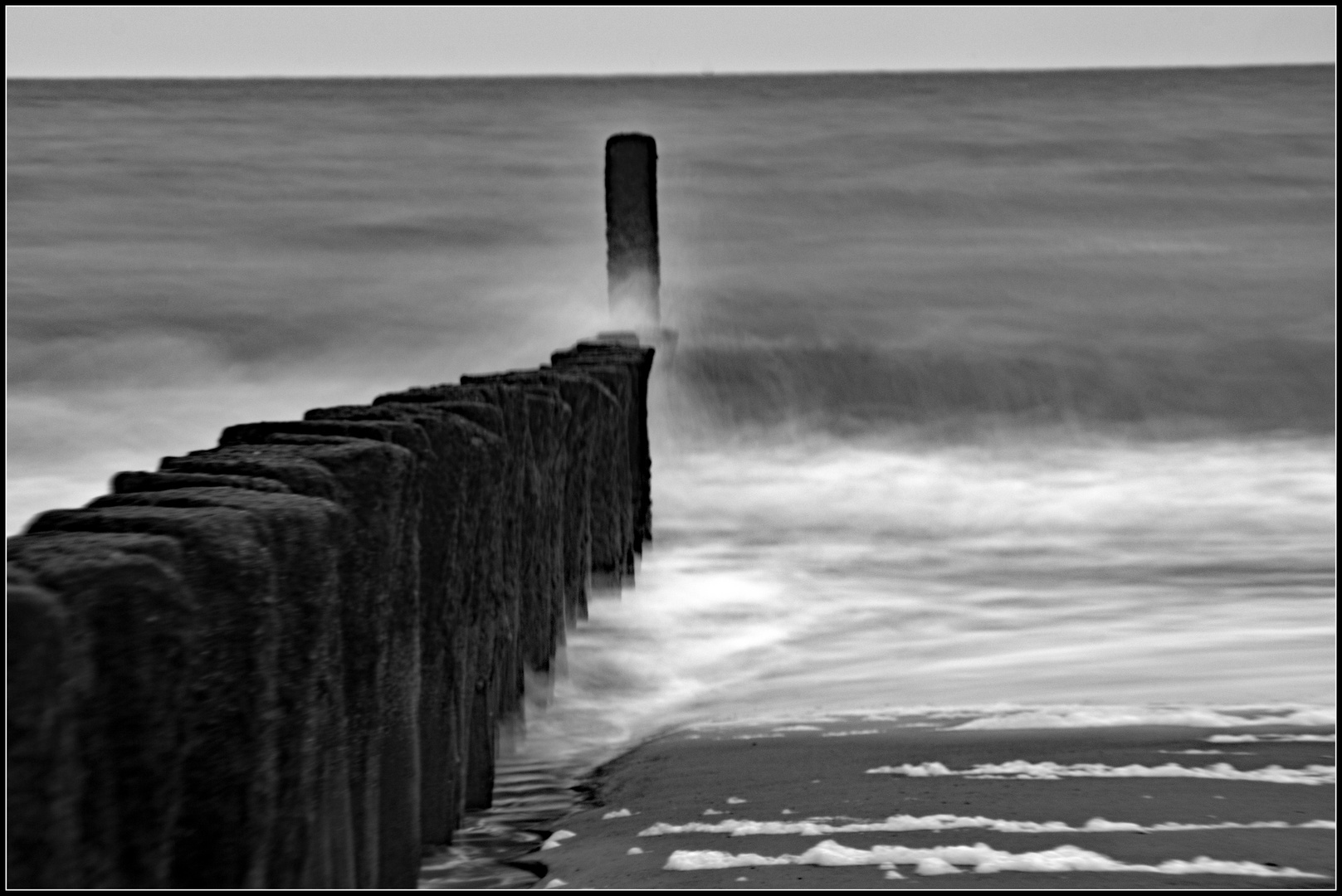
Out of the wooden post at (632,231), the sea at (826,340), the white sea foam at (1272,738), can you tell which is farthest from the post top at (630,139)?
the white sea foam at (1272,738)

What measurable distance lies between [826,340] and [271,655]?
10054 millimetres

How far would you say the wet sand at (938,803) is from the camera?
2.17 metres

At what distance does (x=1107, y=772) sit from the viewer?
272cm

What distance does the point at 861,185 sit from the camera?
17.5 meters

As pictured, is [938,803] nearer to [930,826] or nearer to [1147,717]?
[930,826]

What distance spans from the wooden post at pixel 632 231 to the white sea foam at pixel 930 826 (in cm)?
518

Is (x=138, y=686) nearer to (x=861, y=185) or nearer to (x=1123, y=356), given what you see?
(x=1123, y=356)

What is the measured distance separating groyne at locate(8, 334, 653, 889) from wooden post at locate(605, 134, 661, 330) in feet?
15.0

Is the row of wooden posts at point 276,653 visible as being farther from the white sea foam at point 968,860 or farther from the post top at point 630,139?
the post top at point 630,139

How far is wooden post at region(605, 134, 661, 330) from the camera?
24.9 ft

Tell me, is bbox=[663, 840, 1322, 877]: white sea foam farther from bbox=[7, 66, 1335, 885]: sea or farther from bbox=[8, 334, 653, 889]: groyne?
bbox=[7, 66, 1335, 885]: sea

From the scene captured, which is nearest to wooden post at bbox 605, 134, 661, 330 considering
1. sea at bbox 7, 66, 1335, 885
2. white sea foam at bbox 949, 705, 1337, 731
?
sea at bbox 7, 66, 1335, 885

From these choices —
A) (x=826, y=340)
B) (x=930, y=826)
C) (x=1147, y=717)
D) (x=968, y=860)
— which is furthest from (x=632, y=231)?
(x=968, y=860)

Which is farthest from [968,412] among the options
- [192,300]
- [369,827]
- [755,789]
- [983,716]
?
[369,827]
